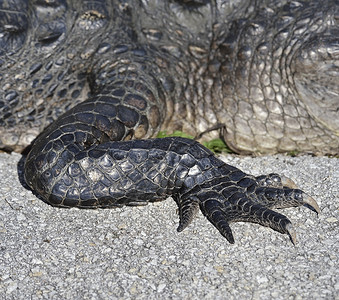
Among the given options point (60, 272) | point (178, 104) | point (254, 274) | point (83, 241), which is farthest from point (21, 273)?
point (178, 104)

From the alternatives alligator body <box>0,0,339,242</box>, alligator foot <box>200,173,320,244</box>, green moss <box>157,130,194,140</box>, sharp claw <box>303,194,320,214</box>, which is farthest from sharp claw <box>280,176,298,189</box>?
green moss <box>157,130,194,140</box>

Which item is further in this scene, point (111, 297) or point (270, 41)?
point (270, 41)

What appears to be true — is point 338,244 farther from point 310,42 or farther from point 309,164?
point 310,42

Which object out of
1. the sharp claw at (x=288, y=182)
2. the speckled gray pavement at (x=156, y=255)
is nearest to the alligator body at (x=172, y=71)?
the speckled gray pavement at (x=156, y=255)

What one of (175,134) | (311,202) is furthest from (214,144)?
(311,202)

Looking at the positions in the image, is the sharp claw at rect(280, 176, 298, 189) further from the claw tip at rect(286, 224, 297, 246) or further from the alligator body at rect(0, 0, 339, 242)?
the alligator body at rect(0, 0, 339, 242)

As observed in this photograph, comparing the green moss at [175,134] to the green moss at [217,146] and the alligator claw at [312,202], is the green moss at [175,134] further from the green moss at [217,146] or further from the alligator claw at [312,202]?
the alligator claw at [312,202]

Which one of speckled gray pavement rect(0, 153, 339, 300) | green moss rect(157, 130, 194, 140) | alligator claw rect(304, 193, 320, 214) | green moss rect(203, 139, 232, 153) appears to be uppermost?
alligator claw rect(304, 193, 320, 214)
